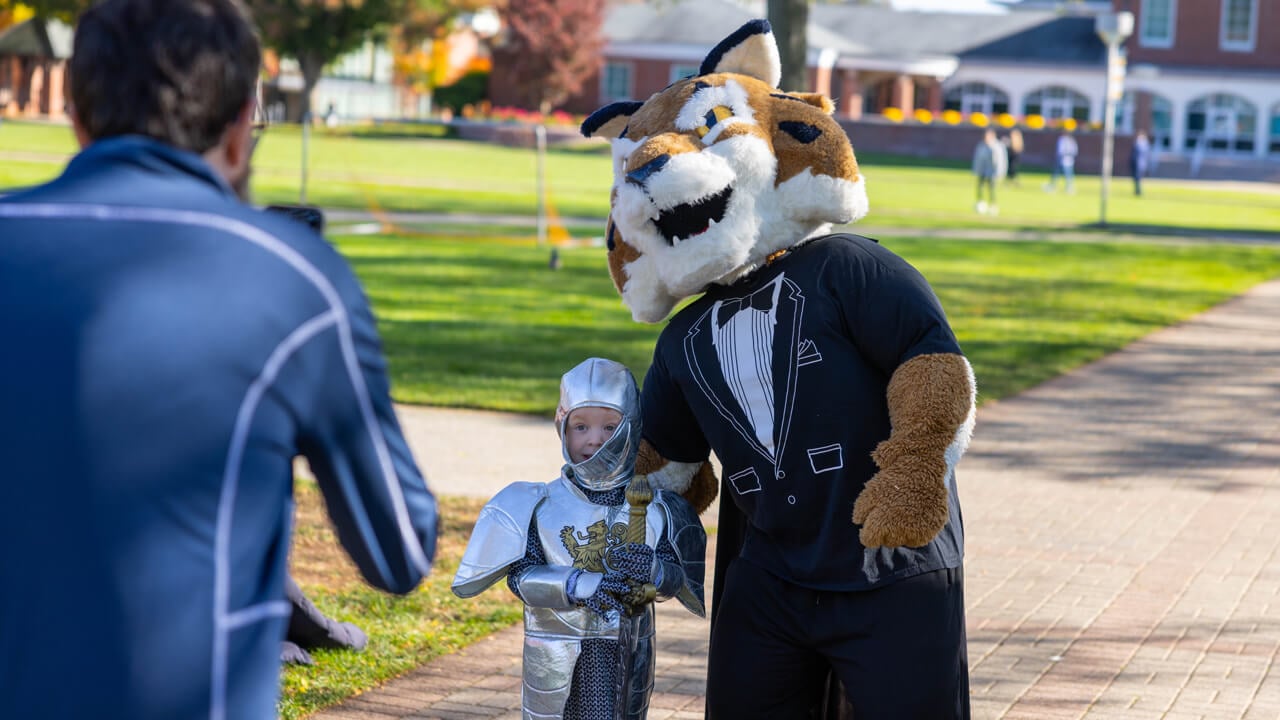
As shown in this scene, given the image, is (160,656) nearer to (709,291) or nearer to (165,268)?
(165,268)

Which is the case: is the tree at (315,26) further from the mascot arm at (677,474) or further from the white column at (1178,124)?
the mascot arm at (677,474)

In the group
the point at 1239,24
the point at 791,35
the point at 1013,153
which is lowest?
the point at 1013,153

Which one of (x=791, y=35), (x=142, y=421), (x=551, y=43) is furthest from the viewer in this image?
(x=551, y=43)

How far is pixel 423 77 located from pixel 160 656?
7706cm

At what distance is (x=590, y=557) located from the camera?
346 cm

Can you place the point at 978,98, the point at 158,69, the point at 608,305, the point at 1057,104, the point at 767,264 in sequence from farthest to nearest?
the point at 978,98 < the point at 1057,104 < the point at 608,305 < the point at 767,264 < the point at 158,69

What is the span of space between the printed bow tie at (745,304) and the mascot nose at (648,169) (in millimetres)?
334

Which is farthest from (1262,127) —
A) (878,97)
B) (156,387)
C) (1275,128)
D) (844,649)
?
(156,387)

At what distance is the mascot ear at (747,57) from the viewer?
3762 millimetres

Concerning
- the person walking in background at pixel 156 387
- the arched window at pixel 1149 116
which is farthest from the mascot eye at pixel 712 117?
the arched window at pixel 1149 116

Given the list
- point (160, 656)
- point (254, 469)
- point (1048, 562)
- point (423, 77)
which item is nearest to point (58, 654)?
point (160, 656)

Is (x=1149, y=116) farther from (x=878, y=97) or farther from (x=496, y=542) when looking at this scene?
(x=496, y=542)

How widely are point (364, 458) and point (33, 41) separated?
2816 inches

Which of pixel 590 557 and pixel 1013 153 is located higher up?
pixel 1013 153
